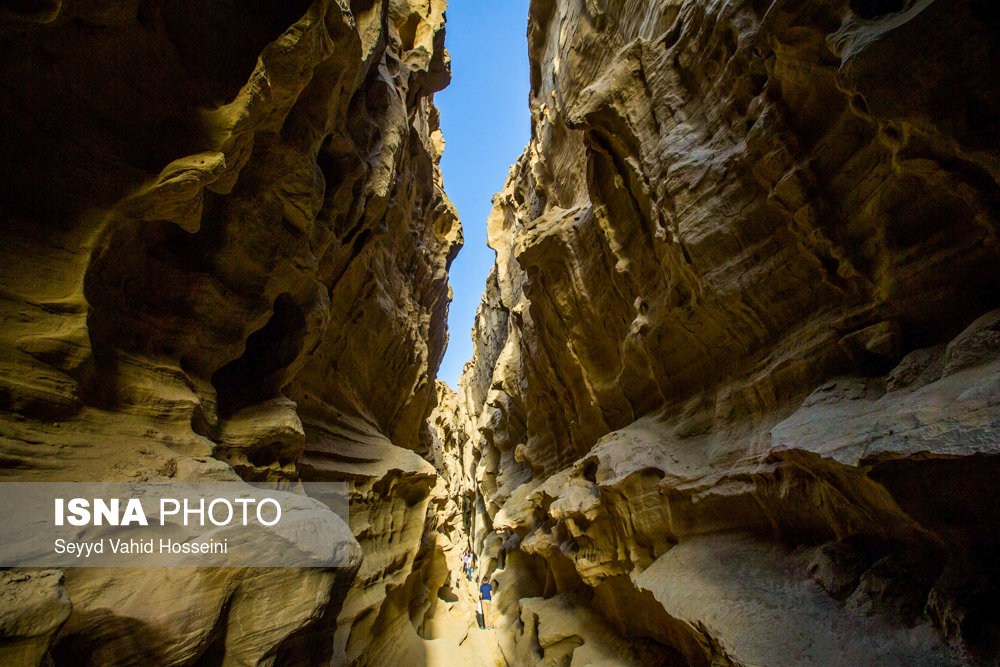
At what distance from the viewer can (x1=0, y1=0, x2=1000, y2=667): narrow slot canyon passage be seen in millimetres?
3295

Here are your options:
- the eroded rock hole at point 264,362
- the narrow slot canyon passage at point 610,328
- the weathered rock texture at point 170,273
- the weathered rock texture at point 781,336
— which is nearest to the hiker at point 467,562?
the weathered rock texture at point 781,336

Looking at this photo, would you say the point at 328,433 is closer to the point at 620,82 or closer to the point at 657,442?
the point at 657,442

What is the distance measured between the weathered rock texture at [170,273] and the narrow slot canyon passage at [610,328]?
29 mm

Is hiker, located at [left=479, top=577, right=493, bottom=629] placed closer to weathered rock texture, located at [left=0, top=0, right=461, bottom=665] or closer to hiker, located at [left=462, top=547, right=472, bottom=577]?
weathered rock texture, located at [left=0, top=0, right=461, bottom=665]

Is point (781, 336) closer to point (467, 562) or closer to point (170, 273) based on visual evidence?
point (170, 273)

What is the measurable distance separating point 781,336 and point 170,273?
8.46 metres

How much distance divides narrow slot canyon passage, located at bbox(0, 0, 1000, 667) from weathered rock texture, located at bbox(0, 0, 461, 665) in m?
0.03

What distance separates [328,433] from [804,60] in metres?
9.94

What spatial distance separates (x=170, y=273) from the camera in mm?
4965

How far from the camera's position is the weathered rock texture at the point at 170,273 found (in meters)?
3.29

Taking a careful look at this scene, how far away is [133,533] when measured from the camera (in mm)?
3469

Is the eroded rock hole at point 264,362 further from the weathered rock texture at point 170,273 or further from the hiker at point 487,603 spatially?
the hiker at point 487,603

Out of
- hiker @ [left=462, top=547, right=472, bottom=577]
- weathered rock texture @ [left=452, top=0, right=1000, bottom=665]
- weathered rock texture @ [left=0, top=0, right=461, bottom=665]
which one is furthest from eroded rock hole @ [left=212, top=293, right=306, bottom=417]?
hiker @ [left=462, top=547, right=472, bottom=577]

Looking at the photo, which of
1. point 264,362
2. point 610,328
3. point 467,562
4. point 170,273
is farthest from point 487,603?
point 170,273
